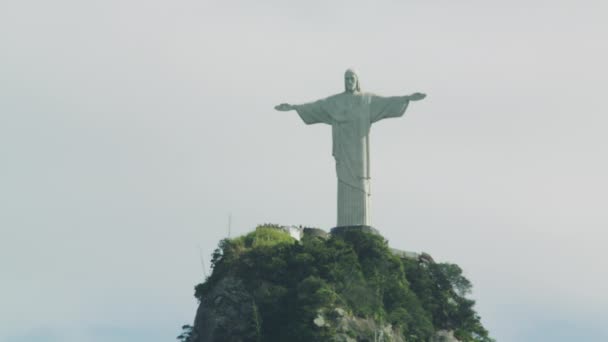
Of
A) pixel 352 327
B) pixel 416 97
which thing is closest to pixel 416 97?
pixel 416 97

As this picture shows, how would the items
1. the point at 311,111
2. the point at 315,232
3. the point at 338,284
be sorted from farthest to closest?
the point at 311,111 < the point at 315,232 < the point at 338,284

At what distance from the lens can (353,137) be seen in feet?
181

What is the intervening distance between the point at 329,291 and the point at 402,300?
2.86m

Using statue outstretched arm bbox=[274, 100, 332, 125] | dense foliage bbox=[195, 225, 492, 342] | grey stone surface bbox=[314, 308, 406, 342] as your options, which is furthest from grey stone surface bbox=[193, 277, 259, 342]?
statue outstretched arm bbox=[274, 100, 332, 125]

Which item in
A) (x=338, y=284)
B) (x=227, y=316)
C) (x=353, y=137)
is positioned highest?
(x=353, y=137)

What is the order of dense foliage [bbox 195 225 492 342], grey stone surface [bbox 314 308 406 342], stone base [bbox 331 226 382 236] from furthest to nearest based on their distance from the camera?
1. stone base [bbox 331 226 382 236]
2. dense foliage [bbox 195 225 492 342]
3. grey stone surface [bbox 314 308 406 342]

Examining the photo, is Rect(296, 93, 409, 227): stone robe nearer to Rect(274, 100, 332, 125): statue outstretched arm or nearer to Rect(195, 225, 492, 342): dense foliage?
Rect(274, 100, 332, 125): statue outstretched arm

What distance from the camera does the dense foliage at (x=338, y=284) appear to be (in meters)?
50.2

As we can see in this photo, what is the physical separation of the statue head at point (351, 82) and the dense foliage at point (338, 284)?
4.98 metres

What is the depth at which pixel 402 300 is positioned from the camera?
171ft

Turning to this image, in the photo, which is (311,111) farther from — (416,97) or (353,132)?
(416,97)

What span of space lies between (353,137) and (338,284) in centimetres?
596

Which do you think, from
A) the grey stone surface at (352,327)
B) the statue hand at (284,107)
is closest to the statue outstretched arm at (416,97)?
the statue hand at (284,107)

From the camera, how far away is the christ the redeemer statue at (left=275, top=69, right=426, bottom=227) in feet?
179
